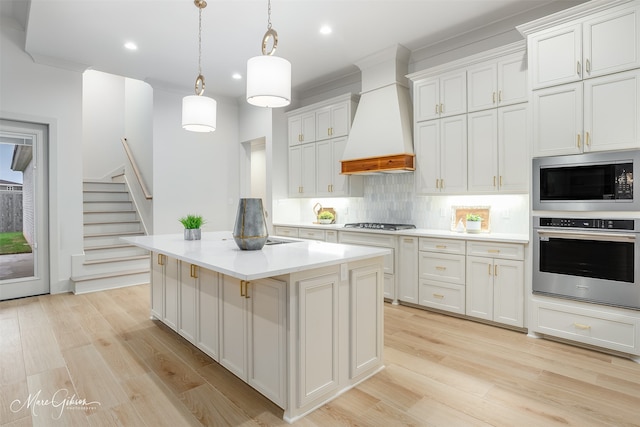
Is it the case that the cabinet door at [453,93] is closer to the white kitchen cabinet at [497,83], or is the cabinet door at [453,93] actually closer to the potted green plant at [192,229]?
the white kitchen cabinet at [497,83]

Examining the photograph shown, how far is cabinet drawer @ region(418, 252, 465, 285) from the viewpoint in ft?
11.9

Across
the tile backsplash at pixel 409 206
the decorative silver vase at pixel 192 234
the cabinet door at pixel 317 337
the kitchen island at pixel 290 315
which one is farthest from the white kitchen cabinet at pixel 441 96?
the decorative silver vase at pixel 192 234

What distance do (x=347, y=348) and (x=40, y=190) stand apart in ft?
15.2

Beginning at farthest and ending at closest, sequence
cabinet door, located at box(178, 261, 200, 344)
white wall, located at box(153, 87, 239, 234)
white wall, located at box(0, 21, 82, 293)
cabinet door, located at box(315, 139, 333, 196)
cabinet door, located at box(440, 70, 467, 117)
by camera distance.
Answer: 1. white wall, located at box(153, 87, 239, 234)
2. cabinet door, located at box(315, 139, 333, 196)
3. white wall, located at box(0, 21, 82, 293)
4. cabinet door, located at box(440, 70, 467, 117)
5. cabinet door, located at box(178, 261, 200, 344)

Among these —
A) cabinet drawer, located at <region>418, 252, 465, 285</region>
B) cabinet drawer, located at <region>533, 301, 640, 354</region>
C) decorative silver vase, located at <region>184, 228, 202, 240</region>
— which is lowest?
cabinet drawer, located at <region>533, 301, 640, 354</region>

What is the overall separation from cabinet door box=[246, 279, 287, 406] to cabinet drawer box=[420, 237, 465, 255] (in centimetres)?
233

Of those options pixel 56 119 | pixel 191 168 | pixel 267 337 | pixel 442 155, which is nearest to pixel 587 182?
pixel 442 155

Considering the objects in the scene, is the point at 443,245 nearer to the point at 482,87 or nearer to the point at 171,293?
the point at 482,87

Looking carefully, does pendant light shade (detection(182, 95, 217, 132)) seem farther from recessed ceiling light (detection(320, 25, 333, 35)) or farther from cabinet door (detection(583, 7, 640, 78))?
cabinet door (detection(583, 7, 640, 78))

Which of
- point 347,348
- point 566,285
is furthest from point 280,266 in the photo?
point 566,285

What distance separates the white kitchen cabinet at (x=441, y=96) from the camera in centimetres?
380

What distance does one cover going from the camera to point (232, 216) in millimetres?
6621

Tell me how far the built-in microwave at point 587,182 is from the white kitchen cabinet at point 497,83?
785mm

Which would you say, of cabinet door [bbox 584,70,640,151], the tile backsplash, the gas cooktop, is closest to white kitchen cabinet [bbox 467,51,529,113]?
cabinet door [bbox 584,70,640,151]
